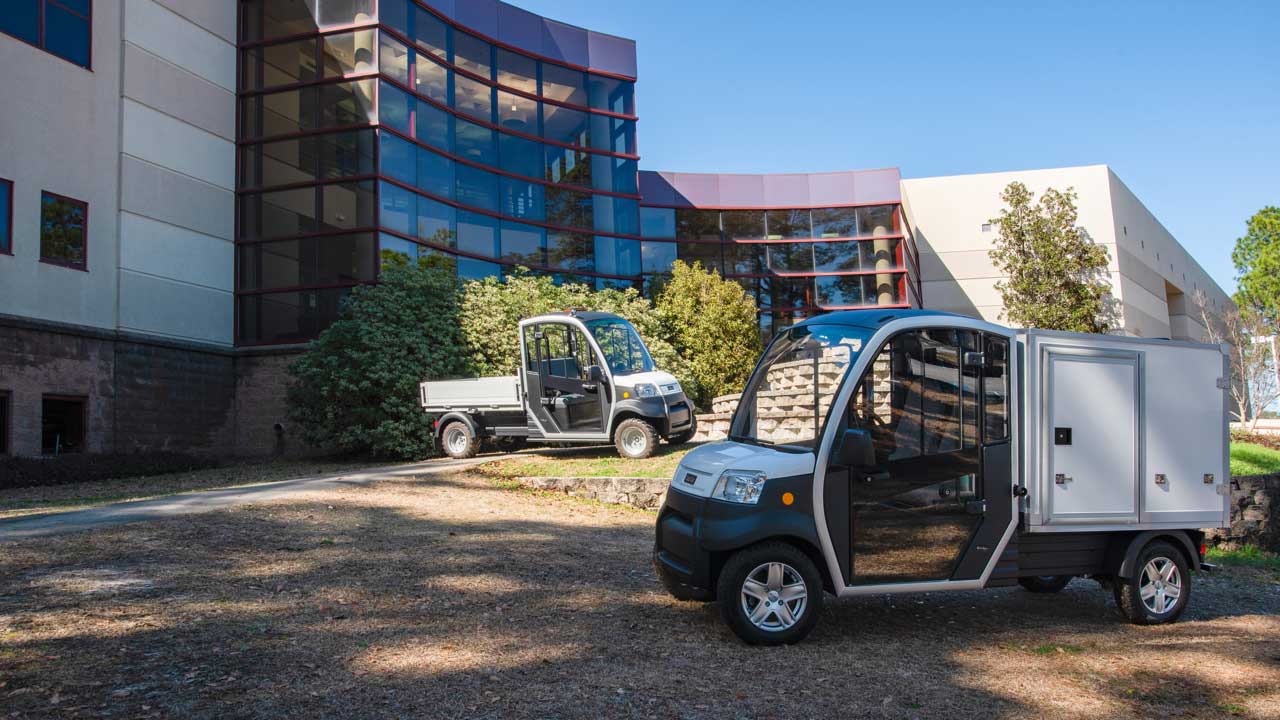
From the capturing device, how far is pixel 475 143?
24.3 m

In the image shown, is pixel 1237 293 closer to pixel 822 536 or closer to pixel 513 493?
pixel 513 493

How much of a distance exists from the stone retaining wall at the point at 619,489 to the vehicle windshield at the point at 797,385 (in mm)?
6323

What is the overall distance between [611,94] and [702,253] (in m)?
7.24

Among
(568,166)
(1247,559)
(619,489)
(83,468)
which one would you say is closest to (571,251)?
(568,166)

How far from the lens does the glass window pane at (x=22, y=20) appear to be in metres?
16.7

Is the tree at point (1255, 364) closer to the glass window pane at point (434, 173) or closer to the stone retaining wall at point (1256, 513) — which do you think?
the stone retaining wall at point (1256, 513)

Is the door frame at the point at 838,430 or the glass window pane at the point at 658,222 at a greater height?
the glass window pane at the point at 658,222

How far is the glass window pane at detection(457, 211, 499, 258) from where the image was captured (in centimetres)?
2333

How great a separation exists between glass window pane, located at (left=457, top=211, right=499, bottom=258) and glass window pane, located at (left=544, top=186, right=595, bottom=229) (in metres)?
2.28

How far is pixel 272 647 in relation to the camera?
17.6ft

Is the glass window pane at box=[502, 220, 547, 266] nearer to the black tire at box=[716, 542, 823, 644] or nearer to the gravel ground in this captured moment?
the gravel ground

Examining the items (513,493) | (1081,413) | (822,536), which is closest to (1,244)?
(513,493)

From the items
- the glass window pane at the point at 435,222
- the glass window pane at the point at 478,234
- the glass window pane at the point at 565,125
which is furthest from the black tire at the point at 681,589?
the glass window pane at the point at 565,125

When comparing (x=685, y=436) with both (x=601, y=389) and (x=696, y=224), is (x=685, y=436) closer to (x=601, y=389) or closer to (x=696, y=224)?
(x=601, y=389)
